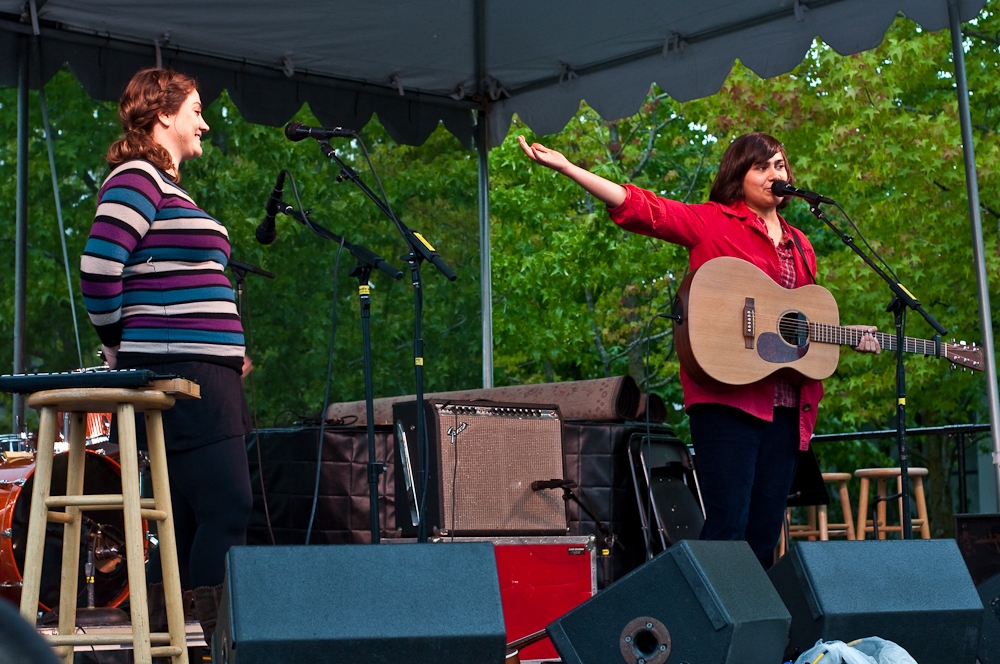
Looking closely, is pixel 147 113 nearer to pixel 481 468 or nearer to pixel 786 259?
pixel 481 468

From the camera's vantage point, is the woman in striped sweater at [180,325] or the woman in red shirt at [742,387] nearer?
the woman in striped sweater at [180,325]

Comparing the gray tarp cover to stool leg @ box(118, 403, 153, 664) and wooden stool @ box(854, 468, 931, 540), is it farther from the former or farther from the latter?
stool leg @ box(118, 403, 153, 664)

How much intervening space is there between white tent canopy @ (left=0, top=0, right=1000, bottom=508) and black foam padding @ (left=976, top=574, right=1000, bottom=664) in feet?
4.44

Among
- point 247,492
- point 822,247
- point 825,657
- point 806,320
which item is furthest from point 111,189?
point 822,247

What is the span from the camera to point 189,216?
2.96 m

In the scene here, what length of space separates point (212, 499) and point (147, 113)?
40.4 inches

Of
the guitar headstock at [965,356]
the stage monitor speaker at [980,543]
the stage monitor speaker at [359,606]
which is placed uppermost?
the guitar headstock at [965,356]

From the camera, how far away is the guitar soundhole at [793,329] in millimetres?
3973

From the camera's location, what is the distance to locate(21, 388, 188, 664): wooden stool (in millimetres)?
2596

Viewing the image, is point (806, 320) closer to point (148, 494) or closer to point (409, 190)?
point (148, 494)

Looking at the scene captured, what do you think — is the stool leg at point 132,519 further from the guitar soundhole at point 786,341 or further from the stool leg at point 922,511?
the stool leg at point 922,511

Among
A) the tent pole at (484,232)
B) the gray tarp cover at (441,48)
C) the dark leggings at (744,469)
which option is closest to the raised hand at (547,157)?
the dark leggings at (744,469)

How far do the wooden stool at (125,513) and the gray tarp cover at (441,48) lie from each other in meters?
3.46

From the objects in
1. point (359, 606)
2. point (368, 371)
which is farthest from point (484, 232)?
point (359, 606)
